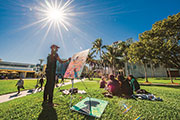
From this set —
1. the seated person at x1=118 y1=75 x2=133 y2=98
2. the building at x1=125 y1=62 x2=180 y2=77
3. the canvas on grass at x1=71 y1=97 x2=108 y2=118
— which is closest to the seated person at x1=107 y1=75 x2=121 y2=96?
the seated person at x1=118 y1=75 x2=133 y2=98

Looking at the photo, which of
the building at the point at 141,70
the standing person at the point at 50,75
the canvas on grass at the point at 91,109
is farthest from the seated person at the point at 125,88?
the building at the point at 141,70

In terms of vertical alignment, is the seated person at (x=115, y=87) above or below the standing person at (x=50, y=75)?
below

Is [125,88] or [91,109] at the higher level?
[125,88]

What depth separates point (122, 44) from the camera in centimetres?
2603

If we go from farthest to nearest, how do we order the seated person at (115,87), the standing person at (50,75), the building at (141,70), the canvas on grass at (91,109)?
the building at (141,70), the seated person at (115,87), the standing person at (50,75), the canvas on grass at (91,109)

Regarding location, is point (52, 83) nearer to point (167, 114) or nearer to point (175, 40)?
point (167, 114)

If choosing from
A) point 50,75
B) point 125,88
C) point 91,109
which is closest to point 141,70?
point 125,88

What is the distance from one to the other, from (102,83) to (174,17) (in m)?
12.1

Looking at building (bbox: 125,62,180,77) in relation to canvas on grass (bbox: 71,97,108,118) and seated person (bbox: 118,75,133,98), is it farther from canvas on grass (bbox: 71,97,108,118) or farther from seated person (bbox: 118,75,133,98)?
canvas on grass (bbox: 71,97,108,118)

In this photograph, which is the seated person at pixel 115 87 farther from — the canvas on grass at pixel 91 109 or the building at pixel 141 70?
the building at pixel 141 70

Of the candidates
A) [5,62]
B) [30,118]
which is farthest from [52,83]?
[5,62]

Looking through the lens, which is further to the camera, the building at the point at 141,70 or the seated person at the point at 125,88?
the building at the point at 141,70

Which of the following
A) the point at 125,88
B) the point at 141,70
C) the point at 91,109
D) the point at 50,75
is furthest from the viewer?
the point at 141,70

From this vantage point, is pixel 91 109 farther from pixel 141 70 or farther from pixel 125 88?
pixel 141 70
